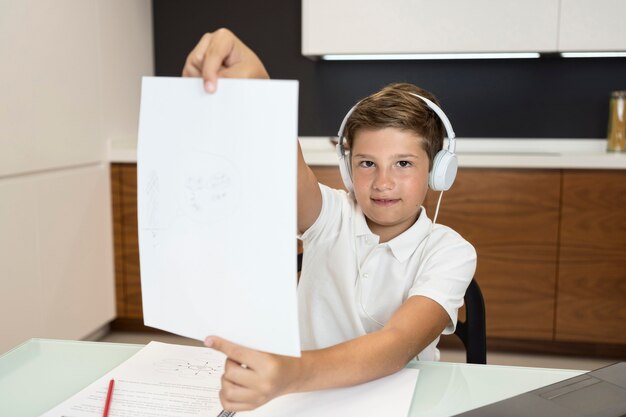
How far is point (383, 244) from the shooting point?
46.9 inches

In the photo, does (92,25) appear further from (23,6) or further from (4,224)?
(4,224)

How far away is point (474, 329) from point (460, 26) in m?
1.79

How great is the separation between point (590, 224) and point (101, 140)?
6.47 feet

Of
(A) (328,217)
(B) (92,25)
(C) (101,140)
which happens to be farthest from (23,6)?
(A) (328,217)

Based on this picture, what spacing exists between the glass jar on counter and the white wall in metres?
2.11

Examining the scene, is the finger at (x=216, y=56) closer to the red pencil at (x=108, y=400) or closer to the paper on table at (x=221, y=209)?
the paper on table at (x=221, y=209)

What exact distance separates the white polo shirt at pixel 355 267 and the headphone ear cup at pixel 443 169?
96 millimetres

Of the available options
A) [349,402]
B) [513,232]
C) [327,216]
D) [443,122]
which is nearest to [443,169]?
[443,122]

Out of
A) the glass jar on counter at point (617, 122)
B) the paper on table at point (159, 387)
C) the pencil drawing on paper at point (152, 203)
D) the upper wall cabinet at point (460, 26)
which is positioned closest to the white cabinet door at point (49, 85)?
the upper wall cabinet at point (460, 26)

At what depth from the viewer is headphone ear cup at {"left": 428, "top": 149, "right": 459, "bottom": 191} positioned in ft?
3.69

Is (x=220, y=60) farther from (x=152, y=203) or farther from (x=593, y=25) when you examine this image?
(x=593, y=25)

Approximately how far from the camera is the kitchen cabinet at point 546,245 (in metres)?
2.50

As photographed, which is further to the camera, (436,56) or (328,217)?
(436,56)

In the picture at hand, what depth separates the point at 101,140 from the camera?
9.00ft
